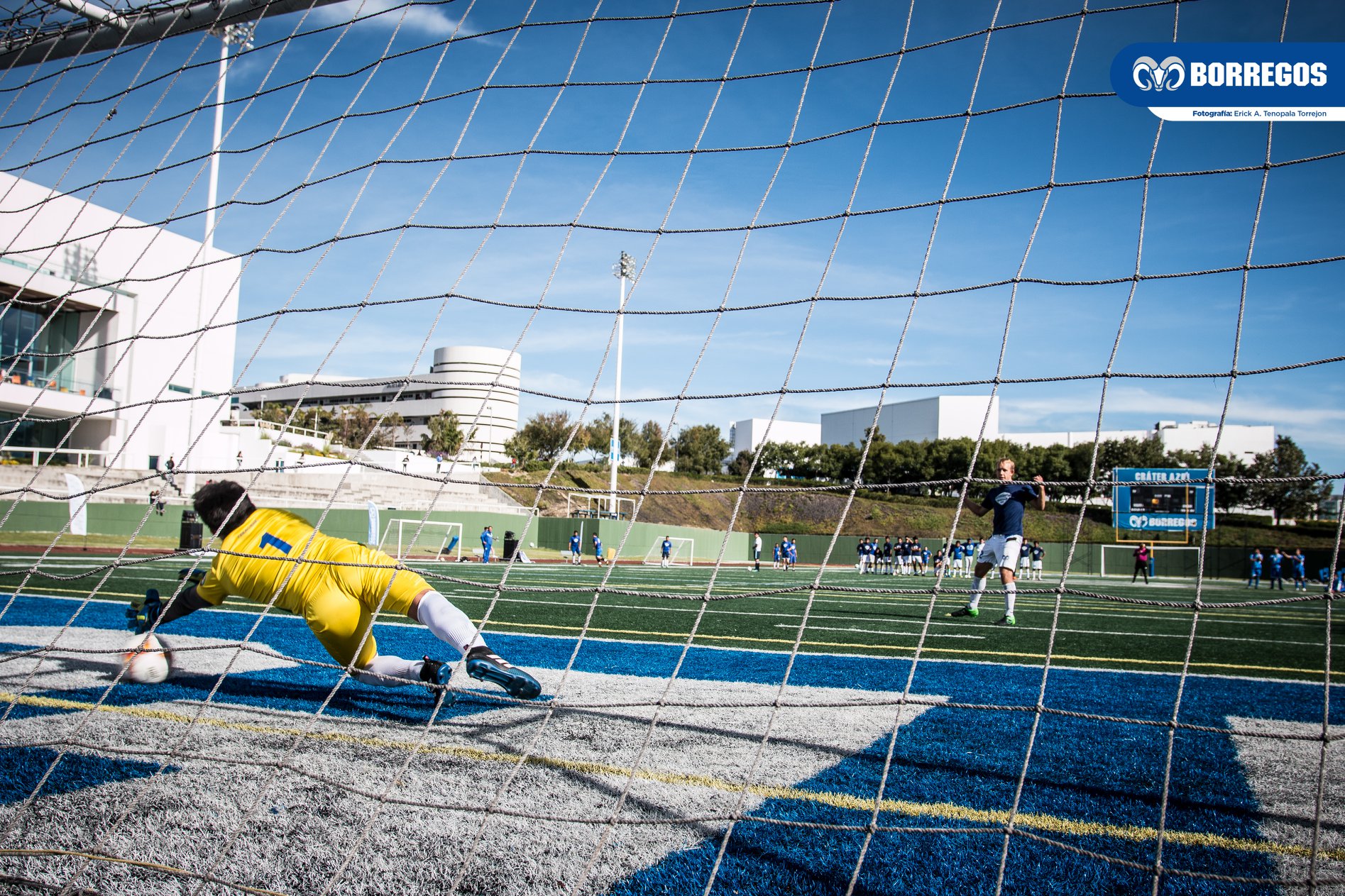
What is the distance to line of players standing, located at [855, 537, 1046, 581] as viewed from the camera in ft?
86.5

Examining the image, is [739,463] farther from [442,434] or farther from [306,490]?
[306,490]

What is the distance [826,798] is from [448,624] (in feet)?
5.53

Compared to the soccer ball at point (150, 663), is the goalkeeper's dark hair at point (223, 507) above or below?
above

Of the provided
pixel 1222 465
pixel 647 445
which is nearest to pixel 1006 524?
pixel 1222 465

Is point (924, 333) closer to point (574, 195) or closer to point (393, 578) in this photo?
point (574, 195)

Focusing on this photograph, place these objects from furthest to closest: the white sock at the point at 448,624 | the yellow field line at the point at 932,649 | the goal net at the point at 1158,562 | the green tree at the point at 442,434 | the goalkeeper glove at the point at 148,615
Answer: the green tree at the point at 442,434 < the goal net at the point at 1158,562 < the yellow field line at the point at 932,649 < the goalkeeper glove at the point at 148,615 < the white sock at the point at 448,624

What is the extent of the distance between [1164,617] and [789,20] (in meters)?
9.15

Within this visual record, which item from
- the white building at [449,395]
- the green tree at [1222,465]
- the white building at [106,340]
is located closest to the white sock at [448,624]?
the white building at [449,395]

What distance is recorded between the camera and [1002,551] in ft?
25.2

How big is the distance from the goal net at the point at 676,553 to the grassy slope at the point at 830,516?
1904 mm

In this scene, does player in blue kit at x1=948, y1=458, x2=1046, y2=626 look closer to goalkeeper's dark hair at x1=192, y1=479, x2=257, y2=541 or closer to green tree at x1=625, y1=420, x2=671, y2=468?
goalkeeper's dark hair at x1=192, y1=479, x2=257, y2=541

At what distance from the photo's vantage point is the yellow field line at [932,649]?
5.75 metres

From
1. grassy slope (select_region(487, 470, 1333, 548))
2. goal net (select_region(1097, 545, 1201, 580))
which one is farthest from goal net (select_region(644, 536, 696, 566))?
goal net (select_region(1097, 545, 1201, 580))

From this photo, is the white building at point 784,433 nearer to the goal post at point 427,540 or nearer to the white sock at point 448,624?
the goal post at point 427,540
